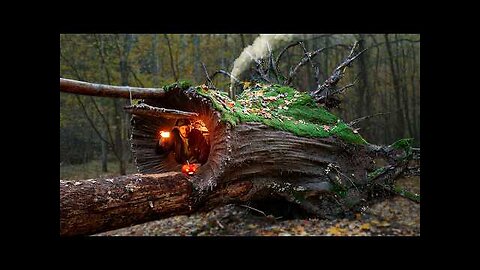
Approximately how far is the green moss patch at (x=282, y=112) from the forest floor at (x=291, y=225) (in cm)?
150

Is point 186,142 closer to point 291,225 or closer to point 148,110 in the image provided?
point 148,110

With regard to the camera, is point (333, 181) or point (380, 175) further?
point (380, 175)

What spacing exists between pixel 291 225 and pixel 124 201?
3.19m

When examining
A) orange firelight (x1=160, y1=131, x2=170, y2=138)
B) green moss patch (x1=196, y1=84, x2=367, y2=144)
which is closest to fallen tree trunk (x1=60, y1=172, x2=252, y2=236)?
green moss patch (x1=196, y1=84, x2=367, y2=144)

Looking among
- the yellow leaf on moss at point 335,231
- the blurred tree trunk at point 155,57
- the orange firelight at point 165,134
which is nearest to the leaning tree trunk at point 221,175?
the yellow leaf on moss at point 335,231

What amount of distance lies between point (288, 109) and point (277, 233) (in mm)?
2238

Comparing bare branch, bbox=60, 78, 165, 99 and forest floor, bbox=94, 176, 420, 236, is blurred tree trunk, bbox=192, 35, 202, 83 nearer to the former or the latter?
forest floor, bbox=94, 176, 420, 236

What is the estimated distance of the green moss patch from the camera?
4.34 m

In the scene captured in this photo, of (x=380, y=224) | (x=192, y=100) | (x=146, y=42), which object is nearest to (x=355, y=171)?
(x=380, y=224)

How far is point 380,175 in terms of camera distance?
5.58 metres

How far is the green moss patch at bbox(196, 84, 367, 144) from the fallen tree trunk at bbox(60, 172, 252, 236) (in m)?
1.09

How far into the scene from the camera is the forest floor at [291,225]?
16.9 feet

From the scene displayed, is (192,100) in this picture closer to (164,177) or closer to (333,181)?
(164,177)

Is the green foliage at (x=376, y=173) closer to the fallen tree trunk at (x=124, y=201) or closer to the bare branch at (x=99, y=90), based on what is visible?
the fallen tree trunk at (x=124, y=201)
